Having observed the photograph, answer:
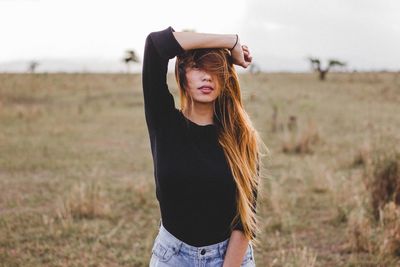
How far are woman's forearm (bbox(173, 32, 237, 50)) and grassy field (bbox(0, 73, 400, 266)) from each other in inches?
18.1

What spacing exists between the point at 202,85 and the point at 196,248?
74 centimetres

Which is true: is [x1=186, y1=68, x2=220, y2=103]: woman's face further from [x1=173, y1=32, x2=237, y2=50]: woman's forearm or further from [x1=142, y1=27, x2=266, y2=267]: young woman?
[x1=173, y1=32, x2=237, y2=50]: woman's forearm

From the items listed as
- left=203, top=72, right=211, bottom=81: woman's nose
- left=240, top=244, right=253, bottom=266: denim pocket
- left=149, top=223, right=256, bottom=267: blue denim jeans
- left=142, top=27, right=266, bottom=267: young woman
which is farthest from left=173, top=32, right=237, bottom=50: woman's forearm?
left=240, top=244, right=253, bottom=266: denim pocket

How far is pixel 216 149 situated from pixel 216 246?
1.41 ft

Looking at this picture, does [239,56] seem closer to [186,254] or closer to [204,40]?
[204,40]

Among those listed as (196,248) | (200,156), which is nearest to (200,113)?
(200,156)

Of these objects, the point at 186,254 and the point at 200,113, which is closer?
the point at 186,254

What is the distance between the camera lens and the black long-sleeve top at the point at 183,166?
201 centimetres

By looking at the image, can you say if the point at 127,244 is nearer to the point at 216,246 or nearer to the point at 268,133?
the point at 216,246

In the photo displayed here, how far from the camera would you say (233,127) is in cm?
221

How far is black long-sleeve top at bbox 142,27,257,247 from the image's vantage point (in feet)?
6.60

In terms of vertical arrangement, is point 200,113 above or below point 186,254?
above

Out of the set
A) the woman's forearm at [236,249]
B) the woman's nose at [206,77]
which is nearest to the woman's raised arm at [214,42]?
the woman's nose at [206,77]

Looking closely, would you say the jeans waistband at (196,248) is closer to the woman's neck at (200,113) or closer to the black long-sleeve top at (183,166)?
the black long-sleeve top at (183,166)
